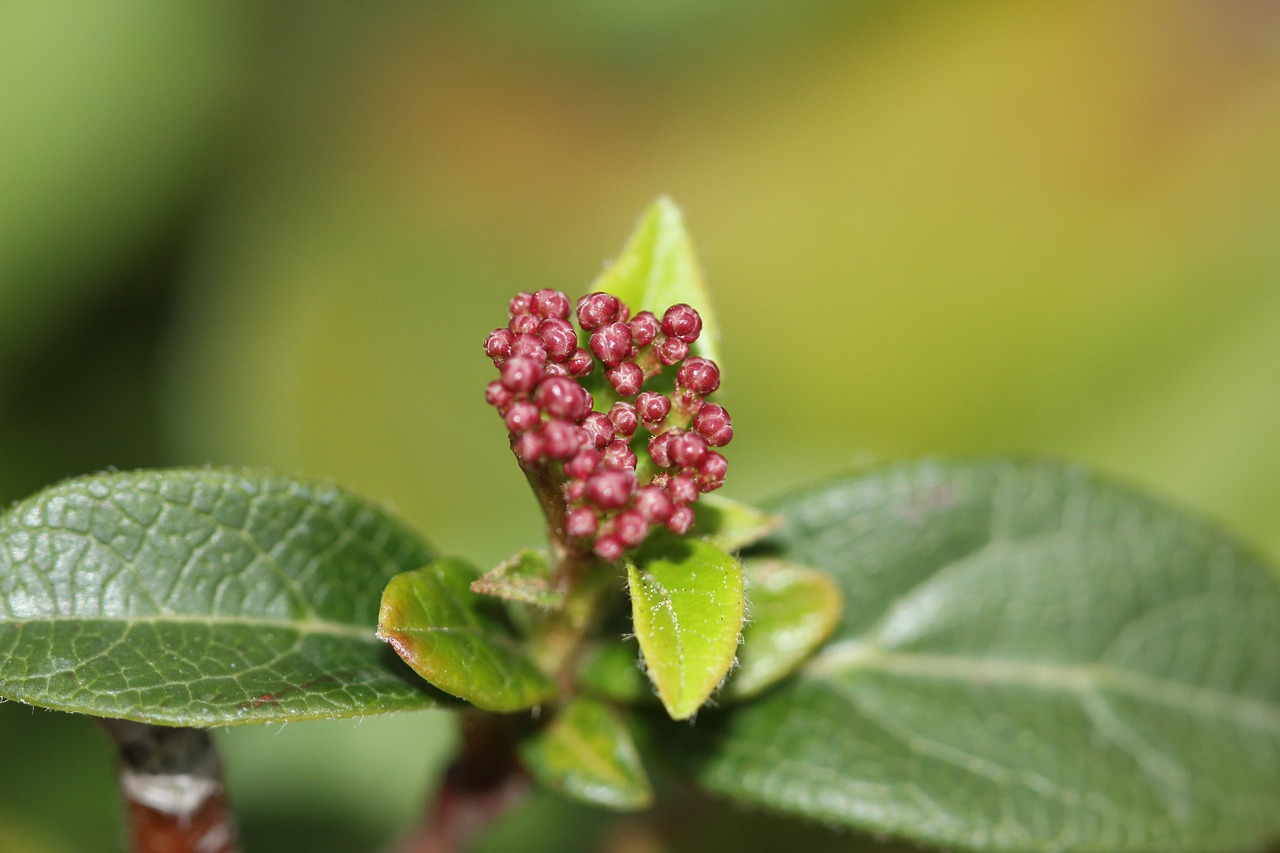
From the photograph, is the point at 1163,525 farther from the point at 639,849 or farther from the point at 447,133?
the point at 447,133

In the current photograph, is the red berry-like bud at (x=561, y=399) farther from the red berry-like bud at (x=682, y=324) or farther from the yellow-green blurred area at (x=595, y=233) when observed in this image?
the yellow-green blurred area at (x=595, y=233)

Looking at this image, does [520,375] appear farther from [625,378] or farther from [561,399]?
[625,378]

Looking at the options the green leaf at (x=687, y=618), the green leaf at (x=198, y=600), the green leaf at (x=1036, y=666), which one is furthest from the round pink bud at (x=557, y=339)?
the green leaf at (x=1036, y=666)

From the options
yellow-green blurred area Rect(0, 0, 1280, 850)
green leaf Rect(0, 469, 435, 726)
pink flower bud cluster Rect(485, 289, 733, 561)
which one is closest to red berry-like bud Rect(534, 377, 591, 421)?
pink flower bud cluster Rect(485, 289, 733, 561)

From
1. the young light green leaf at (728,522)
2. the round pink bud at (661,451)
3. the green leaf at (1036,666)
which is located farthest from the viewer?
the green leaf at (1036,666)

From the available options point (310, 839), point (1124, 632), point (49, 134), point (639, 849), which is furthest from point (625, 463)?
point (49, 134)

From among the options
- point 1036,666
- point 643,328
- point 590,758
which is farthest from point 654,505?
point 1036,666
